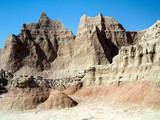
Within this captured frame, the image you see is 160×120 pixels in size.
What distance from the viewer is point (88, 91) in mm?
24375

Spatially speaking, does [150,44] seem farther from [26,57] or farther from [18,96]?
[26,57]

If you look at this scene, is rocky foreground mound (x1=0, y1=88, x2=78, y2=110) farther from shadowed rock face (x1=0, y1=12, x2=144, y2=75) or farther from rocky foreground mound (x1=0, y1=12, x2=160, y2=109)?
shadowed rock face (x1=0, y1=12, x2=144, y2=75)

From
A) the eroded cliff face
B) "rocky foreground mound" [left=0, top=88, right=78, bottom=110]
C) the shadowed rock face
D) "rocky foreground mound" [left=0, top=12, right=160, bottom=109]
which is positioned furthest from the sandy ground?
the eroded cliff face

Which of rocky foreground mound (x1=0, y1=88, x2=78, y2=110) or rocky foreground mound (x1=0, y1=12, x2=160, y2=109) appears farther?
rocky foreground mound (x1=0, y1=12, x2=160, y2=109)

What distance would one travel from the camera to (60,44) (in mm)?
45281

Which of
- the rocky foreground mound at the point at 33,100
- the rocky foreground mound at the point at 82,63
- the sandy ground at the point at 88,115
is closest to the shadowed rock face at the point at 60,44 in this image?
the rocky foreground mound at the point at 82,63

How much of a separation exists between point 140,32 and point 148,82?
29.6 m

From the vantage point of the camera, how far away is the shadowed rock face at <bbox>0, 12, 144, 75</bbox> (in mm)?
36550

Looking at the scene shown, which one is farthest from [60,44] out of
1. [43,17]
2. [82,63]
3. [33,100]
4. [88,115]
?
[88,115]

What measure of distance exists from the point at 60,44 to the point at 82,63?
11.8 meters

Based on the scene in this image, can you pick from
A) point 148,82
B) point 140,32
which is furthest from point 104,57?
point 148,82

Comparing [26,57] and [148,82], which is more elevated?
[26,57]

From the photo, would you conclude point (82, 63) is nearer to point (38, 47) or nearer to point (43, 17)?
point (38, 47)

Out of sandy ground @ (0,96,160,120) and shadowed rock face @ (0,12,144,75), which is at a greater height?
shadowed rock face @ (0,12,144,75)
